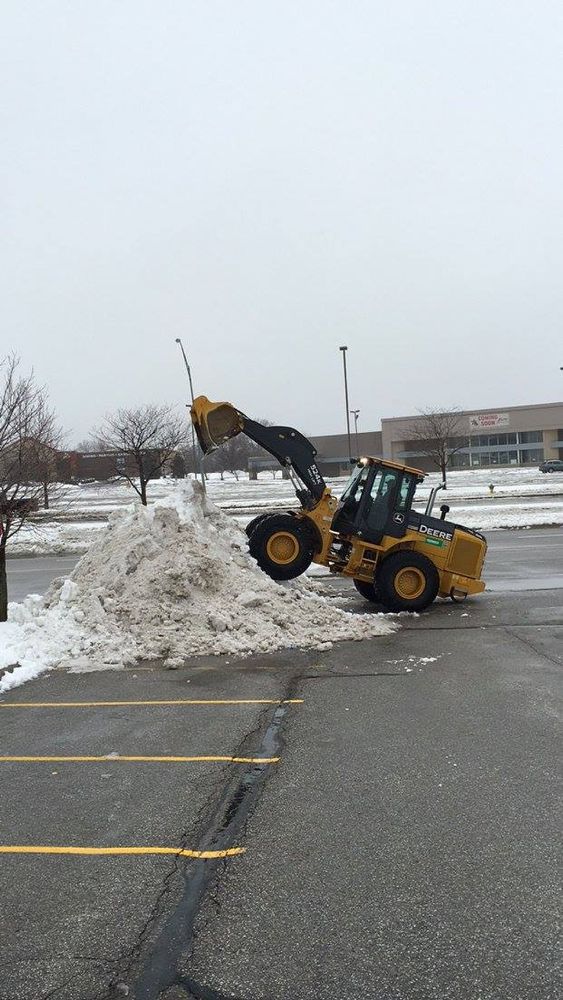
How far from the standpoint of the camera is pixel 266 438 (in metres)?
13.0

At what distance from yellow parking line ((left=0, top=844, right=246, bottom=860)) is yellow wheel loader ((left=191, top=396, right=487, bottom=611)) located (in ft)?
25.5

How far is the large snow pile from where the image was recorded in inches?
366

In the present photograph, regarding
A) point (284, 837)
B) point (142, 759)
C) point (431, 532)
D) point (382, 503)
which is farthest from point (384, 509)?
point (284, 837)

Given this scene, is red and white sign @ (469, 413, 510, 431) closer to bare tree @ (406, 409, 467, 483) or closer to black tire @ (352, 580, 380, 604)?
bare tree @ (406, 409, 467, 483)

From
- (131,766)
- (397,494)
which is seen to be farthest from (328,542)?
(131,766)

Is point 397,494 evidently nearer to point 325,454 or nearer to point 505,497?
point 505,497

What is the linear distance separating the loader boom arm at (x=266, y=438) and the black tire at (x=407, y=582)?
1.82 m

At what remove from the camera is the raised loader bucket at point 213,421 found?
12453 mm

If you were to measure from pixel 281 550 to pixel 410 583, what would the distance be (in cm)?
A: 224

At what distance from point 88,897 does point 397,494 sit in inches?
357

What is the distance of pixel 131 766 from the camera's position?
5.64 meters

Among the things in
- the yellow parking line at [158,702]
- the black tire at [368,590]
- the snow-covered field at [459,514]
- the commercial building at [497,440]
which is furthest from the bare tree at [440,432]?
the yellow parking line at [158,702]

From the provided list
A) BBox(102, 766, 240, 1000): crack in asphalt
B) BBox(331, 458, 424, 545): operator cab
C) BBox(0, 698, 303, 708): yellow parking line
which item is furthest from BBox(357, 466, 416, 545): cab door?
BBox(102, 766, 240, 1000): crack in asphalt

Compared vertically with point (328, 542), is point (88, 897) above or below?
below
